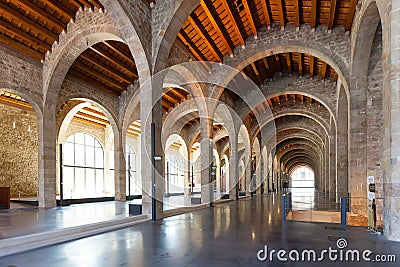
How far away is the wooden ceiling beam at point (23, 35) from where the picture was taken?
32.9 ft

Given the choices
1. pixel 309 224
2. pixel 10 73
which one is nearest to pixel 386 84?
pixel 309 224

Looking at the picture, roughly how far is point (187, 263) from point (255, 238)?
6.89ft

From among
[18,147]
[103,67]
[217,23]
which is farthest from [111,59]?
[18,147]

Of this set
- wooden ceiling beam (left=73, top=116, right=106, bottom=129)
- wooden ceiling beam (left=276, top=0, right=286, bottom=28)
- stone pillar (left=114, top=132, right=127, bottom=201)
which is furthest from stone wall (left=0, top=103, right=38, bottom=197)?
wooden ceiling beam (left=276, top=0, right=286, bottom=28)

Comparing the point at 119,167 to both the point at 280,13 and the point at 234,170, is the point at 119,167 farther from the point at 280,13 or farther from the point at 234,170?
the point at 280,13

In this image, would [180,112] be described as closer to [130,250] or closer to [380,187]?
[380,187]

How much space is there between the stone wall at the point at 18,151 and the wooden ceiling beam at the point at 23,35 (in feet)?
20.4

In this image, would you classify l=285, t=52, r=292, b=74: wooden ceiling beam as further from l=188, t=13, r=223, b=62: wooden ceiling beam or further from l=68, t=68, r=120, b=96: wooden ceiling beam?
l=68, t=68, r=120, b=96: wooden ceiling beam

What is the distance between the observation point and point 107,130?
22.6m

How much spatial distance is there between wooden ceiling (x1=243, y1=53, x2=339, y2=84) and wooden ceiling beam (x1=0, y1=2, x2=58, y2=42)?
8.88m

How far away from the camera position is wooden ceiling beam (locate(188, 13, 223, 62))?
34.4ft

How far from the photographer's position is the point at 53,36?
11203 mm

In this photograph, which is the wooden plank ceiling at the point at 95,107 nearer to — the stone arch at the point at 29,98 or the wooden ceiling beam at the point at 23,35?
the stone arch at the point at 29,98

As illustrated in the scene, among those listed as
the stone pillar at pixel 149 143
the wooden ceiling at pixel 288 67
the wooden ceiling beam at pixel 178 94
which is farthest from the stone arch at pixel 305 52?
the stone pillar at pixel 149 143
